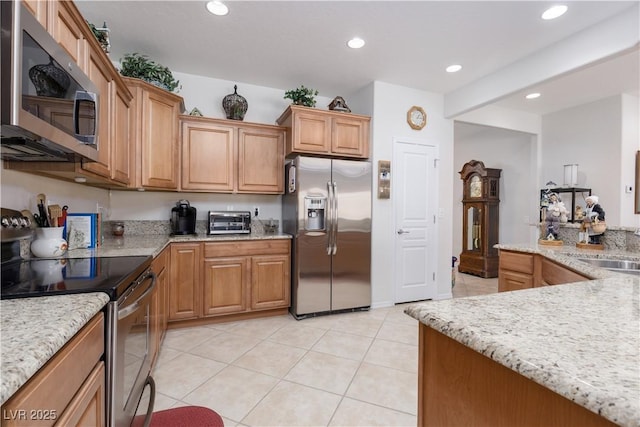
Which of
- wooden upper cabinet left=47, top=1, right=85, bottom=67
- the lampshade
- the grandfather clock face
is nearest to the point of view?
wooden upper cabinet left=47, top=1, right=85, bottom=67

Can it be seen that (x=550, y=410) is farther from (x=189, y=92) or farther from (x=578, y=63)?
(x=189, y=92)

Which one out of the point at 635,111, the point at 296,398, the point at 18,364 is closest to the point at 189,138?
the point at 296,398

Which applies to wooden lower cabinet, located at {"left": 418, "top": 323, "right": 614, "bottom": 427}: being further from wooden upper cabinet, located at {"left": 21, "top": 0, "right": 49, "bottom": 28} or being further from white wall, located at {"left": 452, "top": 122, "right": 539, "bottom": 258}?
white wall, located at {"left": 452, "top": 122, "right": 539, "bottom": 258}

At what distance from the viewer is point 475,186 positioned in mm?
5590

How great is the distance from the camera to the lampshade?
424 centimetres

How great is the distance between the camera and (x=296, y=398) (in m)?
1.87

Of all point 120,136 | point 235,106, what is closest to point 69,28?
point 120,136

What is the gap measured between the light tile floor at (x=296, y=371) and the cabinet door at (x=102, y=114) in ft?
4.76

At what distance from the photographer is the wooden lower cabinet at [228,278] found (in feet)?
9.45

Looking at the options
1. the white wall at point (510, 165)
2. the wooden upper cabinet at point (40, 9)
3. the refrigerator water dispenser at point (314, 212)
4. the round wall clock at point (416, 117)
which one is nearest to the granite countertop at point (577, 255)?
the refrigerator water dispenser at point (314, 212)

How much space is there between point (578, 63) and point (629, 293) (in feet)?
Answer: 7.73

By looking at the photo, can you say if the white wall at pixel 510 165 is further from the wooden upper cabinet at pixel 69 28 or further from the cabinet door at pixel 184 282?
the wooden upper cabinet at pixel 69 28

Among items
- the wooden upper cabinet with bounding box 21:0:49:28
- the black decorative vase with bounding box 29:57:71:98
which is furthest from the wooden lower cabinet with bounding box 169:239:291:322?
the wooden upper cabinet with bounding box 21:0:49:28

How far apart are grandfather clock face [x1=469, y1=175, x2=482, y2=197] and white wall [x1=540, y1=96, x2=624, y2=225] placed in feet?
3.04
